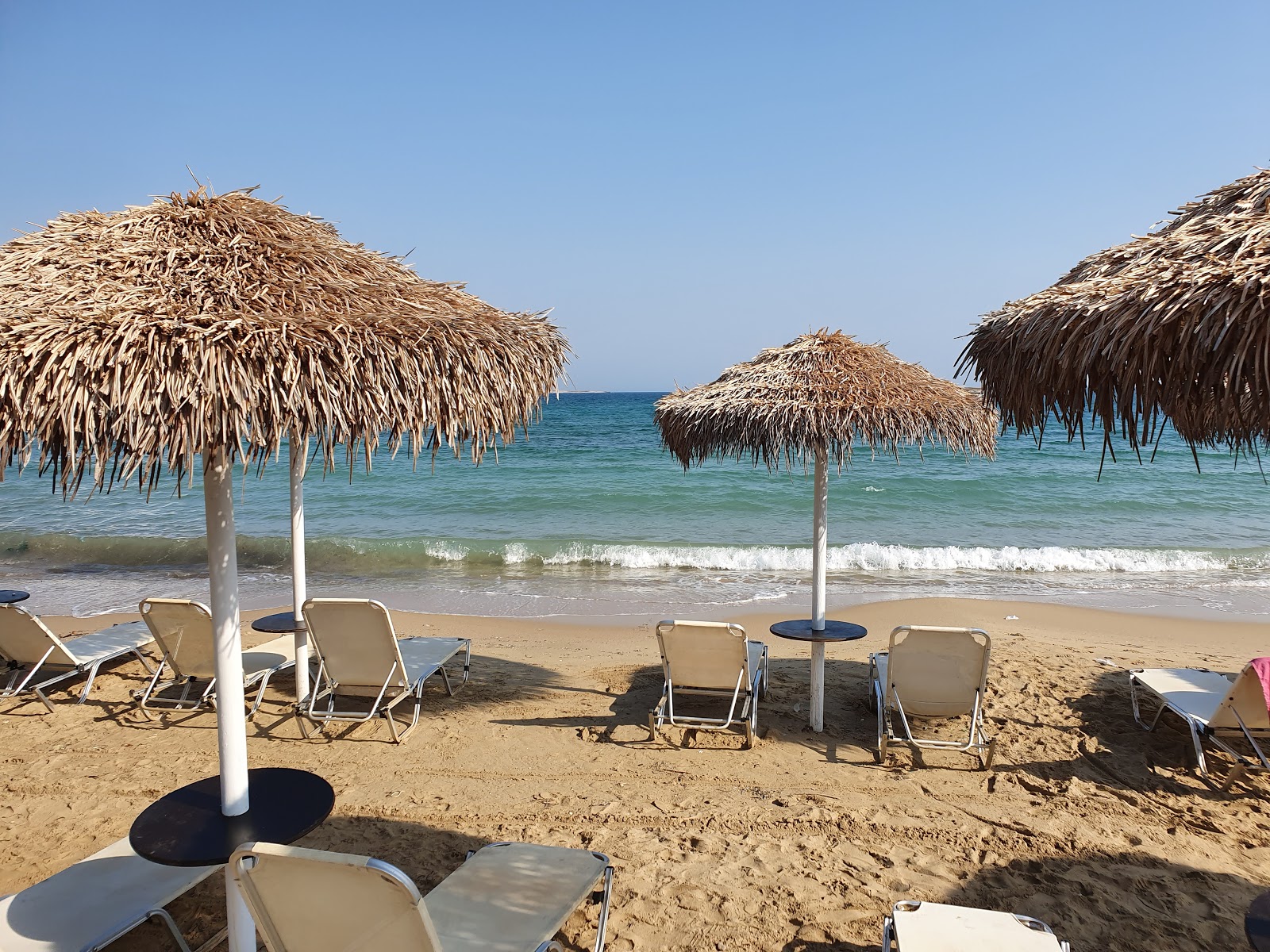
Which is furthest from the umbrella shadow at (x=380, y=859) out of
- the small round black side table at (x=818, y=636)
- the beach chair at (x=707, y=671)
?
the small round black side table at (x=818, y=636)

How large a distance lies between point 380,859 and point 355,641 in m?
2.17

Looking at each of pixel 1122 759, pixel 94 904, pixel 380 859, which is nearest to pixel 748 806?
pixel 380 859

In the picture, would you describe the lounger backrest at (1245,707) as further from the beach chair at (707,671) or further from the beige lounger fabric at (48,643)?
the beige lounger fabric at (48,643)

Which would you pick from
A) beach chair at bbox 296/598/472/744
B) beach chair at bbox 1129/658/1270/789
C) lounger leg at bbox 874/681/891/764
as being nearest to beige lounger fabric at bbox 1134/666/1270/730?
beach chair at bbox 1129/658/1270/789

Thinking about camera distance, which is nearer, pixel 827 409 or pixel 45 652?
pixel 827 409

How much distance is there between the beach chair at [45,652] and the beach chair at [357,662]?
189cm

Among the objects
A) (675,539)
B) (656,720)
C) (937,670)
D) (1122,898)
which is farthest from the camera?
(675,539)

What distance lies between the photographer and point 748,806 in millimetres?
4246

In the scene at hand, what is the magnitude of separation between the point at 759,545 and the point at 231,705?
1279cm

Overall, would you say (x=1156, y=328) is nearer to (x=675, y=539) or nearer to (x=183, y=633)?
(x=183, y=633)

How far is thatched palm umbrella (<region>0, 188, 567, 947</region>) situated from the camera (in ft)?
6.86

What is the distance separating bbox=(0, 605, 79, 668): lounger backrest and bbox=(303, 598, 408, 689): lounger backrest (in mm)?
2127

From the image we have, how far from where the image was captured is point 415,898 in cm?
206

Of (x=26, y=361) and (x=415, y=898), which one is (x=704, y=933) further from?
(x=26, y=361)
